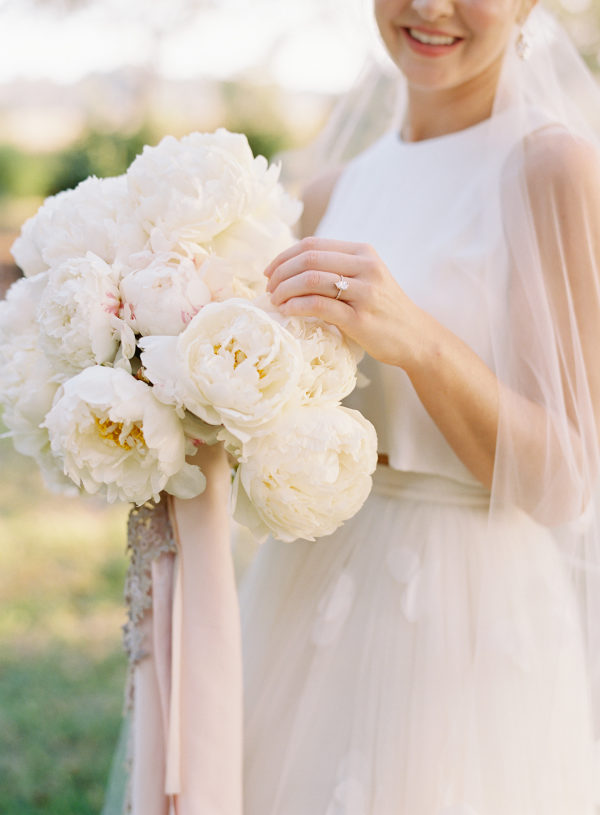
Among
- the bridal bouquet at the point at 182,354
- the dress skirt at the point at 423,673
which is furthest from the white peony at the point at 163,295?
the dress skirt at the point at 423,673

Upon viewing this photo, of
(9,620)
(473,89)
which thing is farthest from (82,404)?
(9,620)

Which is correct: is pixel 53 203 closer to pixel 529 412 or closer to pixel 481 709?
pixel 529 412

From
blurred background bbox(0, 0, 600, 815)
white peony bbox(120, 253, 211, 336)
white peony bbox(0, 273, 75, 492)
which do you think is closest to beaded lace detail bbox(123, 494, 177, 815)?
white peony bbox(0, 273, 75, 492)

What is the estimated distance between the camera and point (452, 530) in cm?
171

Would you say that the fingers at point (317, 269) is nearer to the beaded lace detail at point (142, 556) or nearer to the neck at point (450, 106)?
the beaded lace detail at point (142, 556)

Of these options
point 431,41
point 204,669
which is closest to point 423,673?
point 204,669

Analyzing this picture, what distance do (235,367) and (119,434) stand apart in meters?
0.21

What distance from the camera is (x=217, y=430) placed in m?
1.31

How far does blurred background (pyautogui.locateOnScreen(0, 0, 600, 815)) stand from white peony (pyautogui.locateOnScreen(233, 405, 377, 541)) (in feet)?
4.74

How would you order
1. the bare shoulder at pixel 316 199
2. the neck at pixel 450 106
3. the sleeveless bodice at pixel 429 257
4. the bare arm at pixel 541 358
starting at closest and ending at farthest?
the bare arm at pixel 541 358 < the sleeveless bodice at pixel 429 257 < the neck at pixel 450 106 < the bare shoulder at pixel 316 199

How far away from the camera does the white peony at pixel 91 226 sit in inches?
53.2

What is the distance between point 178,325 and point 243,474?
238 mm

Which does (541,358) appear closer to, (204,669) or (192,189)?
(192,189)

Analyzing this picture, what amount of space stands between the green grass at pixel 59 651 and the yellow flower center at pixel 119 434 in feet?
7.59
